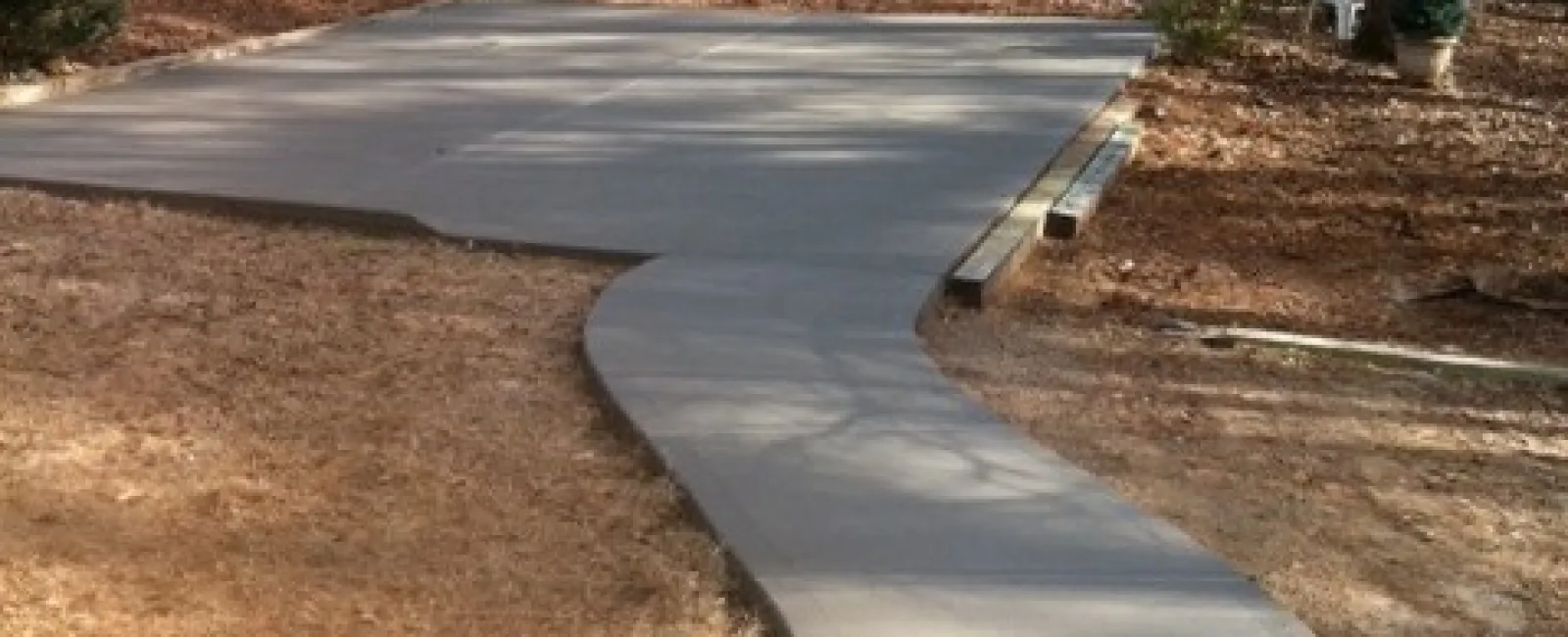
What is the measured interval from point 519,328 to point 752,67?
636 cm

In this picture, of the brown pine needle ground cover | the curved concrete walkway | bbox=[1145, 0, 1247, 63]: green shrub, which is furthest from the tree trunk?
the brown pine needle ground cover

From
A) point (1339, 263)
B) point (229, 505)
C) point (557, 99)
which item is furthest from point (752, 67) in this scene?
point (229, 505)

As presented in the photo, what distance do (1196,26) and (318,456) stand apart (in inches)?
379

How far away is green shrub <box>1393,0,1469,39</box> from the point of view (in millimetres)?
13109

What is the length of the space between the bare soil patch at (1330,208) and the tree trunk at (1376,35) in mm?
275

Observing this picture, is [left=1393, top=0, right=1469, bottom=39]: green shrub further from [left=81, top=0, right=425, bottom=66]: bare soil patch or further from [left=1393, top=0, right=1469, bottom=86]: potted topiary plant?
[left=81, top=0, right=425, bottom=66]: bare soil patch

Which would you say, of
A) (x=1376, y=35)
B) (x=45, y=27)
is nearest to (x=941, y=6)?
(x=1376, y=35)

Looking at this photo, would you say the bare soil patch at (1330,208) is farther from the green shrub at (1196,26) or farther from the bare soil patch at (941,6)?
the bare soil patch at (941,6)

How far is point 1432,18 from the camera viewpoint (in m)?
13.2

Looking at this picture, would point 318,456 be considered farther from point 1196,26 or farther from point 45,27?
point 1196,26

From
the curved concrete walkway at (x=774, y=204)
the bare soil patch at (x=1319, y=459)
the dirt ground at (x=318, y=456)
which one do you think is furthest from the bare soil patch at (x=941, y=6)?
the bare soil patch at (x=1319, y=459)

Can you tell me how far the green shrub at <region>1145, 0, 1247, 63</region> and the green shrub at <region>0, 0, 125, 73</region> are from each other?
6.76 meters

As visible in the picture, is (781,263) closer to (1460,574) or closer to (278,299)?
(278,299)

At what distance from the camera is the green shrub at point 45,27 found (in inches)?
389
